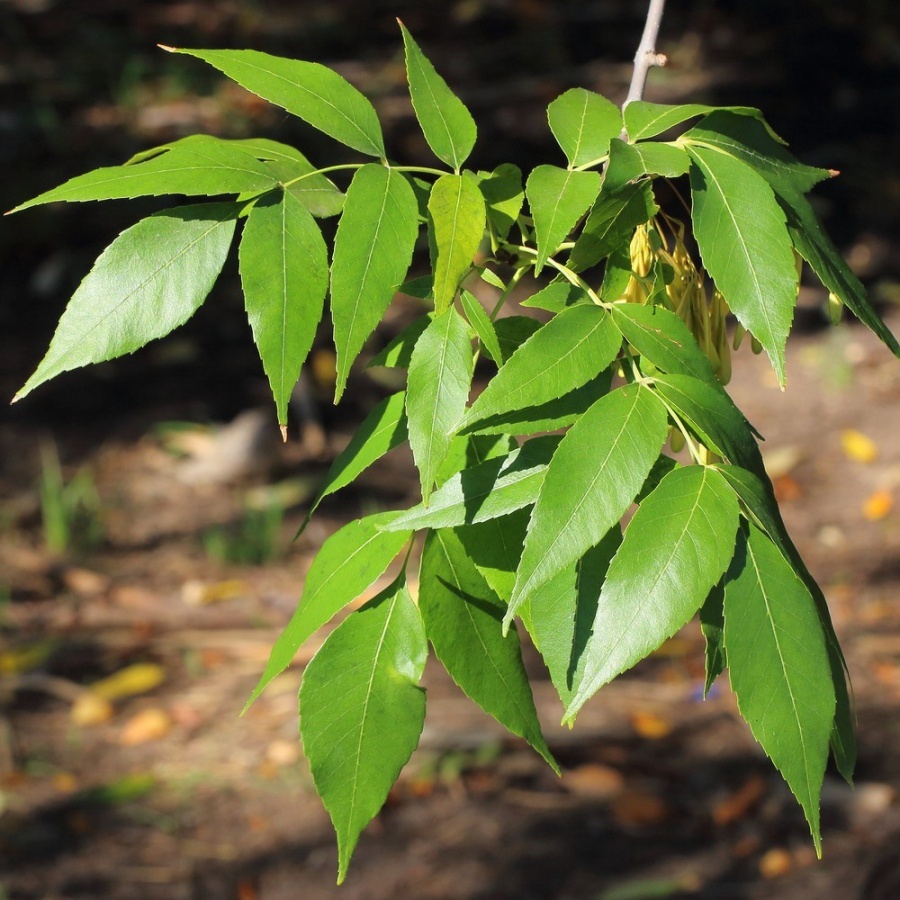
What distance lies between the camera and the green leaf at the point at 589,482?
2.53 ft

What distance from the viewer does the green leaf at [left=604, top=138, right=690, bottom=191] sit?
0.86 meters

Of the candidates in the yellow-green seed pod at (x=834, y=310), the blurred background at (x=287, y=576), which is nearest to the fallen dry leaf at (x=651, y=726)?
the blurred background at (x=287, y=576)

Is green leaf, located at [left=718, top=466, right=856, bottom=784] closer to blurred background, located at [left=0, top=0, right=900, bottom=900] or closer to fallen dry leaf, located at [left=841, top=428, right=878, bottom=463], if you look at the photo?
blurred background, located at [left=0, top=0, right=900, bottom=900]

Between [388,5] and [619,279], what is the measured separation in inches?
241

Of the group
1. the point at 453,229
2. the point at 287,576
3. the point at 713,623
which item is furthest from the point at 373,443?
the point at 287,576

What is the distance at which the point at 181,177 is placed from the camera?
886mm

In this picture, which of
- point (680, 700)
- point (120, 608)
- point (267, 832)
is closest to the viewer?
point (267, 832)

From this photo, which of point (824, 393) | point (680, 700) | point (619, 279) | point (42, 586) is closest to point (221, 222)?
point (619, 279)

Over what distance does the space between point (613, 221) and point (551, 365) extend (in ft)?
0.47

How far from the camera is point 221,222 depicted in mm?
923

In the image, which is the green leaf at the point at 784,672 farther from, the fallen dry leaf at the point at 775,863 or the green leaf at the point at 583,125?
the fallen dry leaf at the point at 775,863

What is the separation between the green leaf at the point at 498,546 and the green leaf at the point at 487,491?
0.04m

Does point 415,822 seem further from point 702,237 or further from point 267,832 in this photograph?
point 702,237

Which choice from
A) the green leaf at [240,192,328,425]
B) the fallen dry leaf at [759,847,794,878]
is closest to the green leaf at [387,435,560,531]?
the green leaf at [240,192,328,425]
